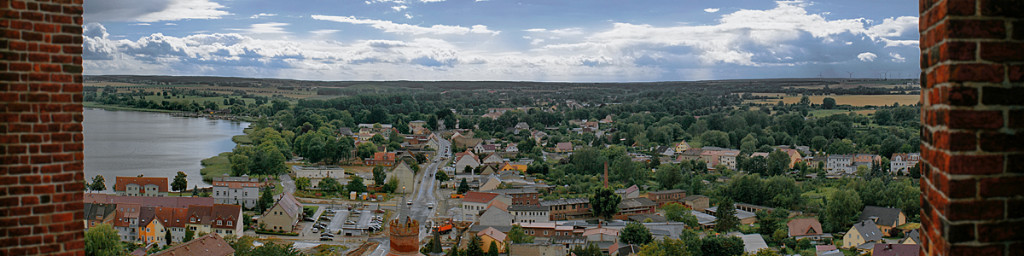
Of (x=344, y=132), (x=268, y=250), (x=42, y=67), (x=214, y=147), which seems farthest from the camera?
(x=344, y=132)

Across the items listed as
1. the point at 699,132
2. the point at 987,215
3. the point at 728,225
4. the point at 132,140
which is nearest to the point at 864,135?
the point at 699,132

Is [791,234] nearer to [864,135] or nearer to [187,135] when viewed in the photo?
[864,135]

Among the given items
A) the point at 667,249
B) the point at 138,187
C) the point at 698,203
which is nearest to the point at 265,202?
the point at 138,187

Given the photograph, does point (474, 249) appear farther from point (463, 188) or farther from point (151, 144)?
point (151, 144)

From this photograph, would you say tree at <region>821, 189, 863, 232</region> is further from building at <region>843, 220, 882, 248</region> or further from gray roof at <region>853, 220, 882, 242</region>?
building at <region>843, 220, 882, 248</region>

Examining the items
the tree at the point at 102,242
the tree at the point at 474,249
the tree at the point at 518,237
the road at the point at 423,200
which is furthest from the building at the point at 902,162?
the tree at the point at 102,242

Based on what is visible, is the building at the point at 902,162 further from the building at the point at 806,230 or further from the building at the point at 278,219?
the building at the point at 278,219
